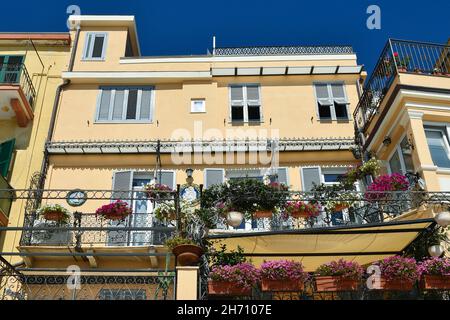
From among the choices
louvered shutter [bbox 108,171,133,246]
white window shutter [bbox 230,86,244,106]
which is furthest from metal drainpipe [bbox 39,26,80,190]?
white window shutter [bbox 230,86,244,106]

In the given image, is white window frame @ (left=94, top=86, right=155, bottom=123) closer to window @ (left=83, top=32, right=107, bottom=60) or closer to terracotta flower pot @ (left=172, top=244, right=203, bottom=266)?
window @ (left=83, top=32, right=107, bottom=60)

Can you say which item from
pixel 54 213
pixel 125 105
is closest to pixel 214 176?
pixel 125 105

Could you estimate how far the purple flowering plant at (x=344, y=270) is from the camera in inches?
399

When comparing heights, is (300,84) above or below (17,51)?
below

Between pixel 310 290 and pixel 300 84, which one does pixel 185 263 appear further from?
pixel 300 84

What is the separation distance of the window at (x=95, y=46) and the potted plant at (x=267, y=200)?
8465mm

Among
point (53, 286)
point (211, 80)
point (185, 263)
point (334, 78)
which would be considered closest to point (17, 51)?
point (211, 80)

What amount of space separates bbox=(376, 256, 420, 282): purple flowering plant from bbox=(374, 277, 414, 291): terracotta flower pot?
6cm

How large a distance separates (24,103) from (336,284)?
10649 mm

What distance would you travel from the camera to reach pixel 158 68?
17.4 m

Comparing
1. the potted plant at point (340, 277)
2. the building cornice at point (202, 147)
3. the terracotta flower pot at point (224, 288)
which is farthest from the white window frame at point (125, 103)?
the potted plant at point (340, 277)

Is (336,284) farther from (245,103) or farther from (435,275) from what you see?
(245,103)

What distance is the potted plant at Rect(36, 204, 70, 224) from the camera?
43.5ft

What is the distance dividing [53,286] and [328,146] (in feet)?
27.0
